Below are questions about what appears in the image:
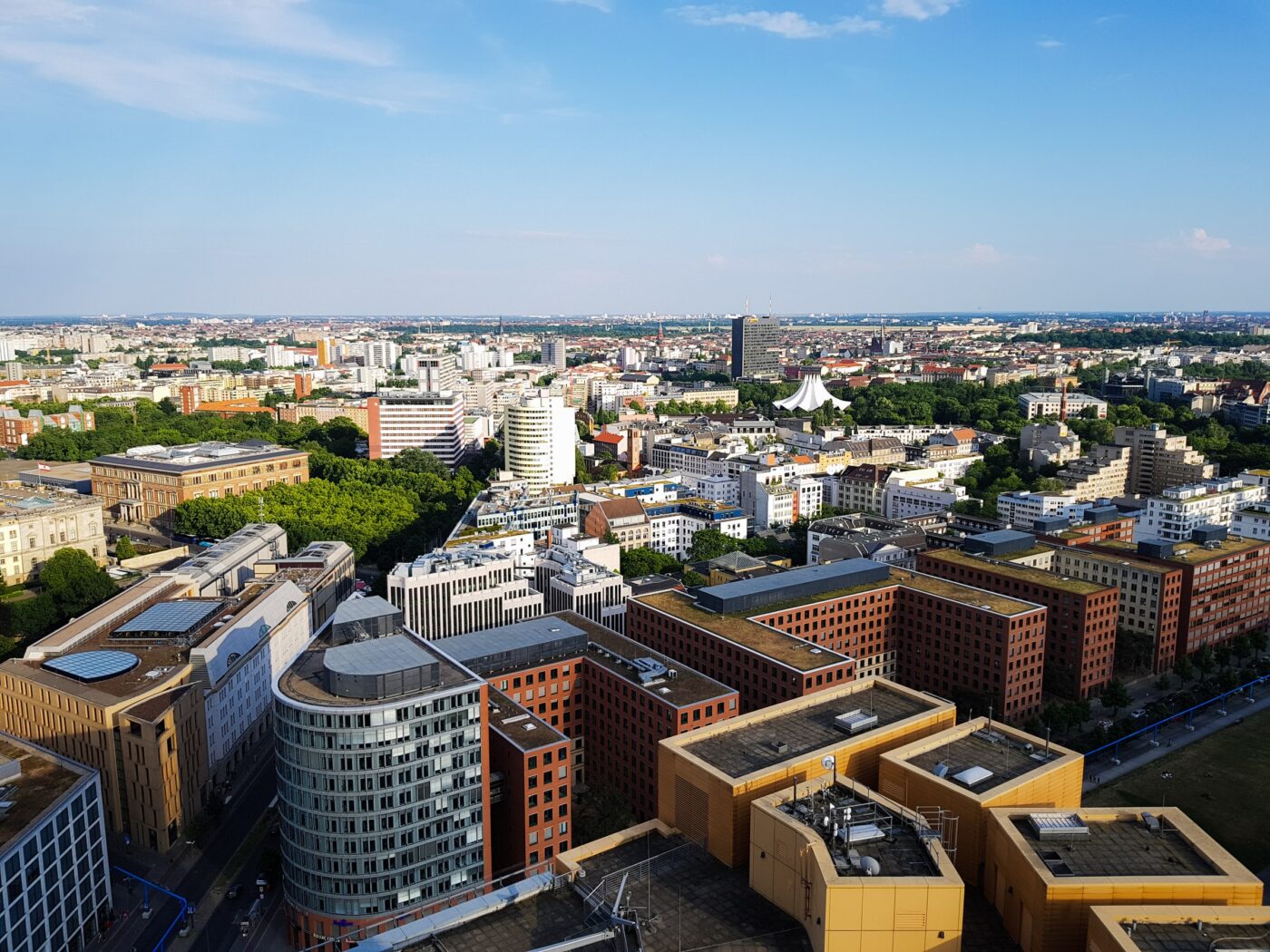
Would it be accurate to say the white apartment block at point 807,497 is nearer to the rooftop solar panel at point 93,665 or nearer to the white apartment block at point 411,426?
the white apartment block at point 411,426

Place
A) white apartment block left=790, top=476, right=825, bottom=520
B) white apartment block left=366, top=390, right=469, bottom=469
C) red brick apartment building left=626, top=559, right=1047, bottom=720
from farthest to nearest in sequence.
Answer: white apartment block left=366, top=390, right=469, bottom=469 < white apartment block left=790, top=476, right=825, bottom=520 < red brick apartment building left=626, top=559, right=1047, bottom=720

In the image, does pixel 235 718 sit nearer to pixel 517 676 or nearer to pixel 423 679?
pixel 517 676

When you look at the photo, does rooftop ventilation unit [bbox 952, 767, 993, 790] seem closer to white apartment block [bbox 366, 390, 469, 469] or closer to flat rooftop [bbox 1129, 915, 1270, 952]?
flat rooftop [bbox 1129, 915, 1270, 952]

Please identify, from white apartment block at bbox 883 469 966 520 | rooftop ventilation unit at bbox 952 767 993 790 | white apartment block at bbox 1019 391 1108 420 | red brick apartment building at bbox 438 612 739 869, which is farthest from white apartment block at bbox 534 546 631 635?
white apartment block at bbox 1019 391 1108 420

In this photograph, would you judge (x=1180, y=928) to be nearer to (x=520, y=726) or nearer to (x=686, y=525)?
(x=520, y=726)

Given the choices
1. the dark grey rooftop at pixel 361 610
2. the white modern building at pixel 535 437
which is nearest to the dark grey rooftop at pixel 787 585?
A: the dark grey rooftop at pixel 361 610

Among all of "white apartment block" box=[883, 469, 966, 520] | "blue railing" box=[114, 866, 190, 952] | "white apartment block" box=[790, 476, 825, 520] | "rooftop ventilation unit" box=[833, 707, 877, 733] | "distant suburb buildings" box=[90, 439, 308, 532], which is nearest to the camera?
"rooftop ventilation unit" box=[833, 707, 877, 733]

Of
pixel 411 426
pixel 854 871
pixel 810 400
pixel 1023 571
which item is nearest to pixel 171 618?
pixel 854 871
